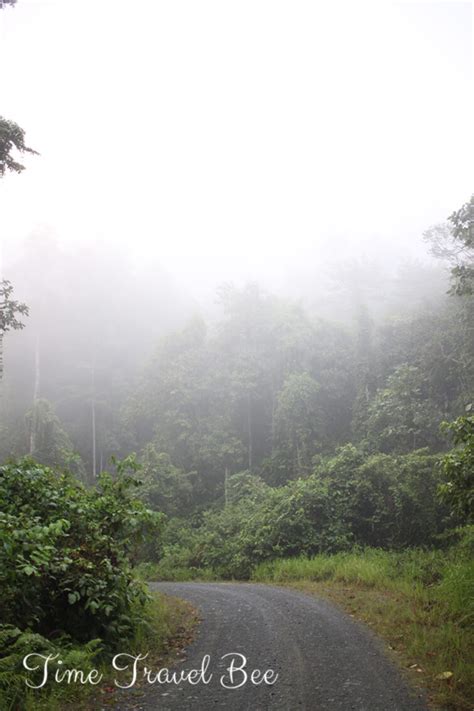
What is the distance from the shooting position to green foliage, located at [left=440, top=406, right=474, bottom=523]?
7438 millimetres

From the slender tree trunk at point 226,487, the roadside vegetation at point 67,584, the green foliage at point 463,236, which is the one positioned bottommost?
the slender tree trunk at point 226,487

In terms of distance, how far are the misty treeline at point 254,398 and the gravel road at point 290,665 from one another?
3280 millimetres

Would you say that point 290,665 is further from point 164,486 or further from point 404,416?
point 164,486

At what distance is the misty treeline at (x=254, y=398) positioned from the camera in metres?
16.5

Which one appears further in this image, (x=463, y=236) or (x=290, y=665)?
(x=463, y=236)

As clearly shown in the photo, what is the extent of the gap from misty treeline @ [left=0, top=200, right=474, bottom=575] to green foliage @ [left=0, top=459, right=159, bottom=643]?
3.74m

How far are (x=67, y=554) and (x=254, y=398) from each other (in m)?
27.0

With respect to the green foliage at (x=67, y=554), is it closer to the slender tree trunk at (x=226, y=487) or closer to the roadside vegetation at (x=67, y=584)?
the roadside vegetation at (x=67, y=584)

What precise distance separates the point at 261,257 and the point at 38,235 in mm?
38493

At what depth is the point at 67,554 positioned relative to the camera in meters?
5.86

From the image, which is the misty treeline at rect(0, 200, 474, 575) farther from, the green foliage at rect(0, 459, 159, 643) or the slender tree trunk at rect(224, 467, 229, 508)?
the green foliage at rect(0, 459, 159, 643)

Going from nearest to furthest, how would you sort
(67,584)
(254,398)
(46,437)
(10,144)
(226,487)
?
(67,584), (10,144), (226,487), (46,437), (254,398)

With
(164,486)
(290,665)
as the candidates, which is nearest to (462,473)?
(290,665)

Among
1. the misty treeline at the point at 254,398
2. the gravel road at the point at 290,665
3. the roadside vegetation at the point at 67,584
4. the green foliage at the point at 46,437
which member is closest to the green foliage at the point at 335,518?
the misty treeline at the point at 254,398
